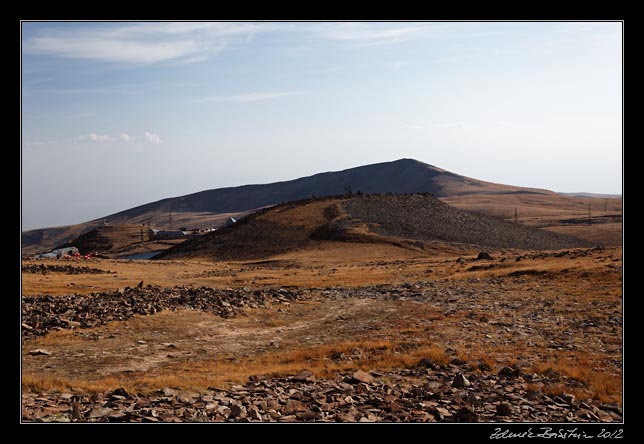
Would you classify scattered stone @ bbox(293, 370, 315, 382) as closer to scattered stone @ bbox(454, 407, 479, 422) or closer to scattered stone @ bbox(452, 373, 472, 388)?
scattered stone @ bbox(452, 373, 472, 388)

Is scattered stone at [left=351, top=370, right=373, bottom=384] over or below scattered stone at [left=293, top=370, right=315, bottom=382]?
over

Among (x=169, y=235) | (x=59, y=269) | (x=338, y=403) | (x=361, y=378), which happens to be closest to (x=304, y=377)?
(x=361, y=378)

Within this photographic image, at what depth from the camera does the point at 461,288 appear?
35281 millimetres

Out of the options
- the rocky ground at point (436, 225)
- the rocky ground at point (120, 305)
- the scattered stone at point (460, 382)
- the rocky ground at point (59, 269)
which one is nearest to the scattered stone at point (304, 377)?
the scattered stone at point (460, 382)

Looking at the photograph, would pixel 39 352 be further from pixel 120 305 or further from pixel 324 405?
pixel 324 405

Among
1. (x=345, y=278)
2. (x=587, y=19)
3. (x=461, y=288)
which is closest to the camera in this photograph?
(x=587, y=19)

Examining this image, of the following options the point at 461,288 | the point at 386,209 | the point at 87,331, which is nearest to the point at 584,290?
the point at 461,288

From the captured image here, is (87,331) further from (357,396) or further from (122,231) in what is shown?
(122,231)

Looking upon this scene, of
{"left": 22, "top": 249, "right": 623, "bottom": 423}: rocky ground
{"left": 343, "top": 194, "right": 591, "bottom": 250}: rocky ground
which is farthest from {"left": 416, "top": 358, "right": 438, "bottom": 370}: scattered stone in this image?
{"left": 343, "top": 194, "right": 591, "bottom": 250}: rocky ground

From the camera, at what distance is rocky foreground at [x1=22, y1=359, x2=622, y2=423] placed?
1038 centimetres

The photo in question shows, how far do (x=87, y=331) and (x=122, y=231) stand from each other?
127108 millimetres

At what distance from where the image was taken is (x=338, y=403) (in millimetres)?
11398

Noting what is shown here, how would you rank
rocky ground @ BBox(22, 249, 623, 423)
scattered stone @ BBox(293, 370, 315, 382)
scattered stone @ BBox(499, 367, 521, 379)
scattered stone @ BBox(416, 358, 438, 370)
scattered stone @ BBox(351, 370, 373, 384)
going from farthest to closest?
scattered stone @ BBox(416, 358, 438, 370) → scattered stone @ BBox(499, 367, 521, 379) → scattered stone @ BBox(293, 370, 315, 382) → scattered stone @ BBox(351, 370, 373, 384) → rocky ground @ BBox(22, 249, 623, 423)
